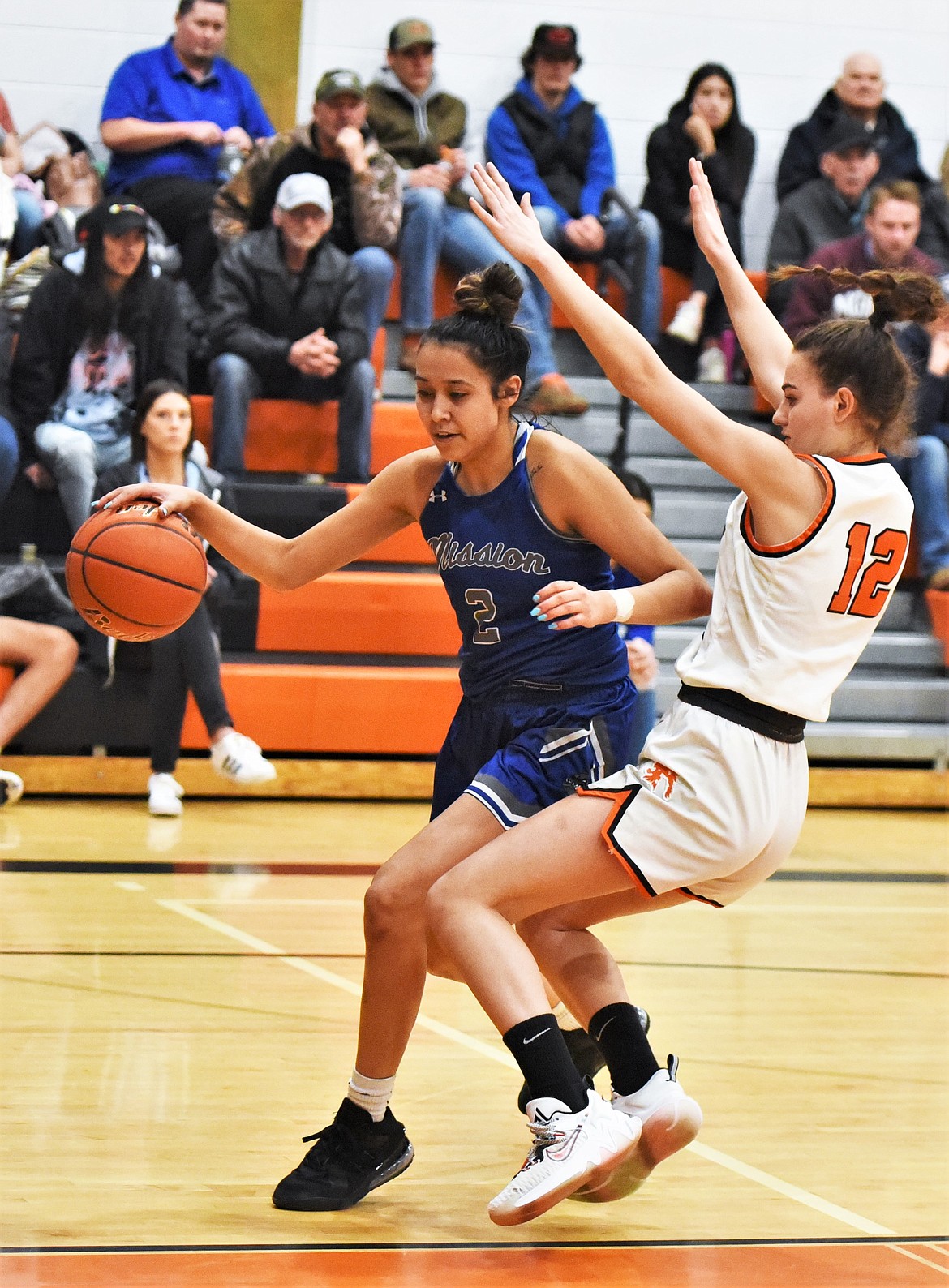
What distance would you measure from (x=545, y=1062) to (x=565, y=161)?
7.33 meters

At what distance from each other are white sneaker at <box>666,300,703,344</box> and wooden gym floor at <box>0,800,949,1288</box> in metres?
4.09

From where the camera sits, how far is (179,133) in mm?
8359

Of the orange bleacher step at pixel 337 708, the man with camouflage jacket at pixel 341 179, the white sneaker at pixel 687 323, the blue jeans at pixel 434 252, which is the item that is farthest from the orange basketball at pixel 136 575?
the white sneaker at pixel 687 323

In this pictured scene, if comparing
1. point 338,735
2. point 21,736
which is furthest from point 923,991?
point 21,736

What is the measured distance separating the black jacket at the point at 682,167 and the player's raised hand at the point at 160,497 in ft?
21.7

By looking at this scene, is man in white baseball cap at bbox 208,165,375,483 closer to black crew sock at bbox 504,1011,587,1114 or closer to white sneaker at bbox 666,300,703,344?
white sneaker at bbox 666,300,703,344

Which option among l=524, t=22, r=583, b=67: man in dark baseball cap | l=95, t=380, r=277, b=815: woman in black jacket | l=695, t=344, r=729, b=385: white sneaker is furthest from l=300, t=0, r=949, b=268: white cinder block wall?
l=95, t=380, r=277, b=815: woman in black jacket

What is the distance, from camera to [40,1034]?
373 centimetres

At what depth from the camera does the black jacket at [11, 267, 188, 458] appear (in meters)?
7.45

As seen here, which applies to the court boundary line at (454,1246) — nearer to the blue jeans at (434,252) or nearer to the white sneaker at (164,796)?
the white sneaker at (164,796)

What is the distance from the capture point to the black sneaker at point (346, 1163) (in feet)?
9.31

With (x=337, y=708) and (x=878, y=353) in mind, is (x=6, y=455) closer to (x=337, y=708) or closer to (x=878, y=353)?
(x=337, y=708)

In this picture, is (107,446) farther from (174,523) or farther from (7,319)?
(174,523)

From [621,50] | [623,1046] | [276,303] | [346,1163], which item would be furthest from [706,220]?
[621,50]
